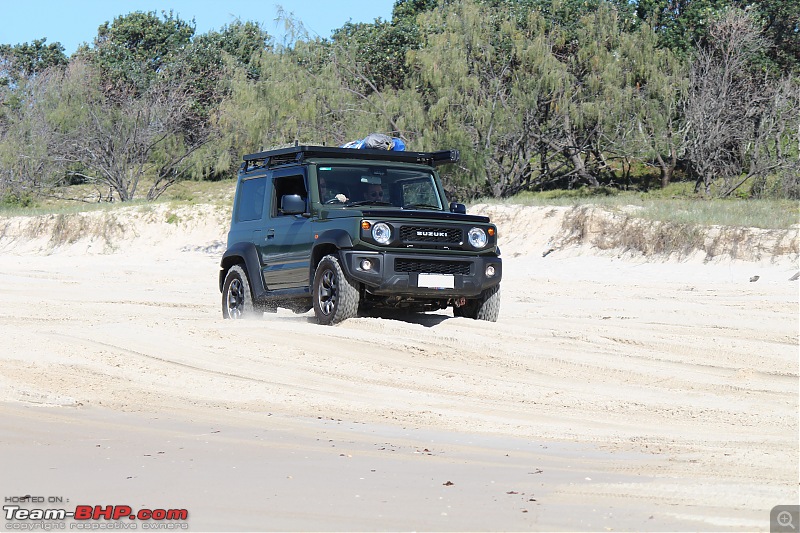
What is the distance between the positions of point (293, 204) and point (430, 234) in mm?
1580

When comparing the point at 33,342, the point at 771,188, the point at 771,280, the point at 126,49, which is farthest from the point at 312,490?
the point at 126,49

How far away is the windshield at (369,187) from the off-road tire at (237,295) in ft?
6.24

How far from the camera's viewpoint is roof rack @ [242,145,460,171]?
1291 centimetres

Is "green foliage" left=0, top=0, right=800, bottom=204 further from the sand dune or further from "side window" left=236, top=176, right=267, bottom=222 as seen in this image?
"side window" left=236, top=176, right=267, bottom=222

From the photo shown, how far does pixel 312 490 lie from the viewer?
5930mm

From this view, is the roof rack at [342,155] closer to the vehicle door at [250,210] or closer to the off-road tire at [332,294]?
the vehicle door at [250,210]

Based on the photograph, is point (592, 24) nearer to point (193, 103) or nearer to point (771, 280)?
point (771, 280)

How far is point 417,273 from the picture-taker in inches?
476

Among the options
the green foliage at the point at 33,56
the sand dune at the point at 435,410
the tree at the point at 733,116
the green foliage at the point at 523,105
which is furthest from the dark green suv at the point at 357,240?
the green foliage at the point at 33,56

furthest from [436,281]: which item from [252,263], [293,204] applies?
[252,263]

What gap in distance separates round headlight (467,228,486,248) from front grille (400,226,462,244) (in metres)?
0.14

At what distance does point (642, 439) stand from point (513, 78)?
26.9 meters

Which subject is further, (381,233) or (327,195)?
(327,195)

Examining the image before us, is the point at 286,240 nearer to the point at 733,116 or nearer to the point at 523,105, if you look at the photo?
the point at 523,105
